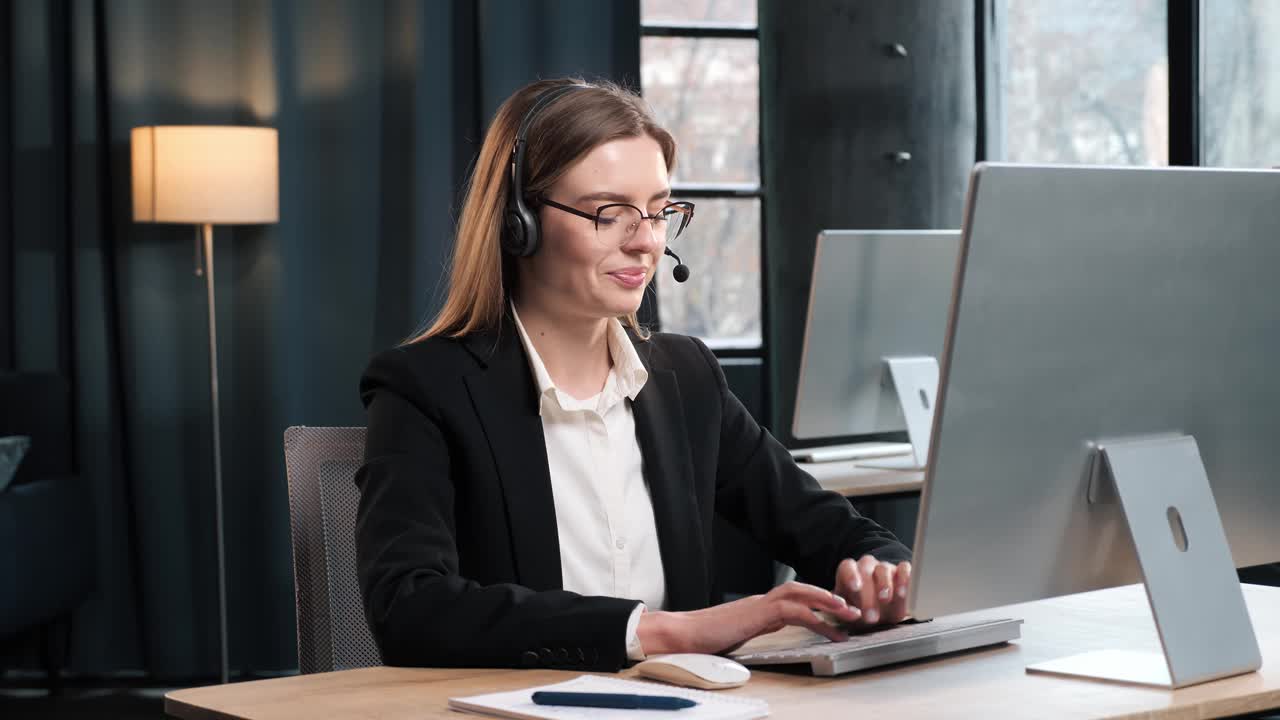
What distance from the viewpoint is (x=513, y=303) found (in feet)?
5.90

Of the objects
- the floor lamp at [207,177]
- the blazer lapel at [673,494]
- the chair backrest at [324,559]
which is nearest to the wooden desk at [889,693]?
the chair backrest at [324,559]

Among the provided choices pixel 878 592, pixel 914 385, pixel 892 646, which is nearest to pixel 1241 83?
pixel 914 385

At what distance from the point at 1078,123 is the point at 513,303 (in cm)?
314

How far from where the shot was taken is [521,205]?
1.69m

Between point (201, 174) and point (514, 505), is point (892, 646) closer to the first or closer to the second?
point (514, 505)

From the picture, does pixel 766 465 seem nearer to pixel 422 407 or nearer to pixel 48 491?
pixel 422 407

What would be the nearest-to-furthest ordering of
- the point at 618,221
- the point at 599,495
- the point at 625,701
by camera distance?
the point at 625,701 < the point at 618,221 < the point at 599,495

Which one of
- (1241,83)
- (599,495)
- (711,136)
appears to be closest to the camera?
(599,495)

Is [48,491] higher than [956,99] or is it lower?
lower

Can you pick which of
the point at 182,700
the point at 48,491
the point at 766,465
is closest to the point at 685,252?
the point at 48,491

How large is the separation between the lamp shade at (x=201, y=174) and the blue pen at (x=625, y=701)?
10.3 feet

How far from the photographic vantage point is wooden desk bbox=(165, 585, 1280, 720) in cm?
122

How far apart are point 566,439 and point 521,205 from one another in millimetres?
290

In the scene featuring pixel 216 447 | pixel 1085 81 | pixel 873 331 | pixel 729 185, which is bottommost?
pixel 216 447
